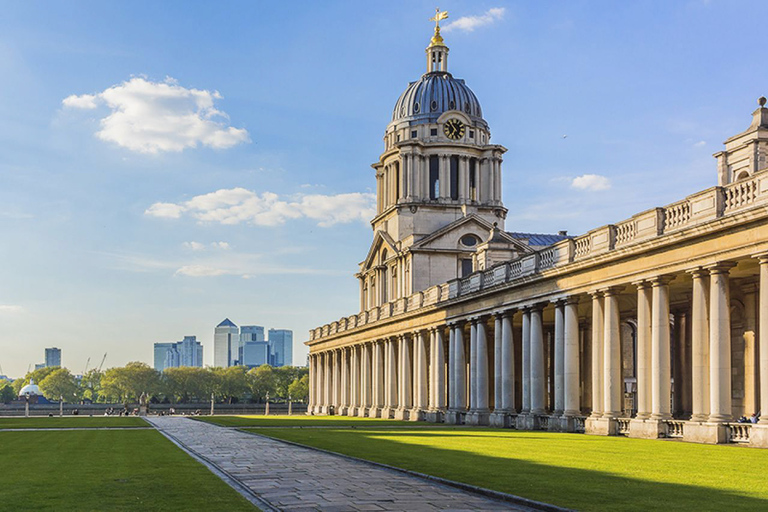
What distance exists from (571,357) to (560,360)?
1.63 m

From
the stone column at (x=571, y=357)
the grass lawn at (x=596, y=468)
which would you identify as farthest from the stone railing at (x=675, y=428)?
the stone column at (x=571, y=357)

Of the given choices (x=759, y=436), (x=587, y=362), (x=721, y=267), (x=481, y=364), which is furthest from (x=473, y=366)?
(x=759, y=436)

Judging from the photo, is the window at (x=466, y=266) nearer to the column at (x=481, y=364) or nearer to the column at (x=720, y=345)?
the column at (x=481, y=364)

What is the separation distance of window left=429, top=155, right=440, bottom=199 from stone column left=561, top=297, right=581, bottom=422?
61.7m

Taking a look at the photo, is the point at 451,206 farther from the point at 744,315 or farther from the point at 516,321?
the point at 744,315

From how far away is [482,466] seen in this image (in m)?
29.2

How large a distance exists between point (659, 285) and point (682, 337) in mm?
15123

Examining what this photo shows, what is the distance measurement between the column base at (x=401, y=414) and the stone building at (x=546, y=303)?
0.89 feet

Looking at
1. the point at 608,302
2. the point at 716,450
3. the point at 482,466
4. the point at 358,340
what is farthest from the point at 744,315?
the point at 358,340

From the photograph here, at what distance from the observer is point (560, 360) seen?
58438 mm

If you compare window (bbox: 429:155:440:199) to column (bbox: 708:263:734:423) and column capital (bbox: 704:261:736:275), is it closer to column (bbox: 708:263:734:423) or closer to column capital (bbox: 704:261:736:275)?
column capital (bbox: 704:261:736:275)

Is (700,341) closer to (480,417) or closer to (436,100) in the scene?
(480,417)

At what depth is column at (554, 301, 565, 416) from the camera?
57.7 metres

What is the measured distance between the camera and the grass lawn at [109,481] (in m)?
20.6
